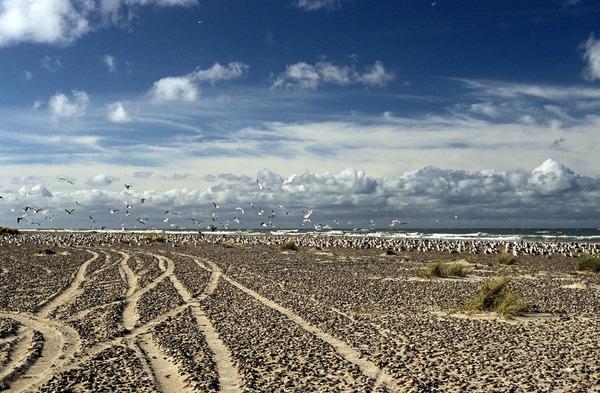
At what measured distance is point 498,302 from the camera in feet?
58.4

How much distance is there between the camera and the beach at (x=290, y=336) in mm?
10297

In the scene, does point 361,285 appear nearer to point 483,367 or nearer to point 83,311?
point 83,311

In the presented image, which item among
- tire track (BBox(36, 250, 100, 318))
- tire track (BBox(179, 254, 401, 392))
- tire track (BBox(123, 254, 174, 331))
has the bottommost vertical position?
tire track (BBox(36, 250, 100, 318))

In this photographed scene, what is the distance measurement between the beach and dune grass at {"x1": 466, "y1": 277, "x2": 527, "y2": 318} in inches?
4.9

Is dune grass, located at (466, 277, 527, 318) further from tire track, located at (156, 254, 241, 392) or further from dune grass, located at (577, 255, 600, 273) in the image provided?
dune grass, located at (577, 255, 600, 273)

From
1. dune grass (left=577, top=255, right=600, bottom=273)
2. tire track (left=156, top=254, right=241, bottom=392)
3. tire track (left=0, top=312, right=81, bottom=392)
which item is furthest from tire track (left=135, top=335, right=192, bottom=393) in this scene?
dune grass (left=577, top=255, right=600, bottom=273)

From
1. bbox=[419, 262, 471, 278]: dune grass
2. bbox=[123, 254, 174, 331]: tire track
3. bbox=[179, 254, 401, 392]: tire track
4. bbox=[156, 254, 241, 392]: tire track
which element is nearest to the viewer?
bbox=[156, 254, 241, 392]: tire track

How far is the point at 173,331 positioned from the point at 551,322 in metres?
10.4

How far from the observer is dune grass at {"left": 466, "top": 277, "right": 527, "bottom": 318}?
17.0 metres

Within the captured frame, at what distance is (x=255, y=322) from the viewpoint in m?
16.1

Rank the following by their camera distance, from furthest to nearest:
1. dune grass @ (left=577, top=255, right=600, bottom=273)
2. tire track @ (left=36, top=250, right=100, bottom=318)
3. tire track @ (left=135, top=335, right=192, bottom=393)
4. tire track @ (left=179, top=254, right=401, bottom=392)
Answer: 1. dune grass @ (left=577, top=255, right=600, bottom=273)
2. tire track @ (left=36, top=250, right=100, bottom=318)
3. tire track @ (left=179, top=254, right=401, bottom=392)
4. tire track @ (left=135, top=335, right=192, bottom=393)

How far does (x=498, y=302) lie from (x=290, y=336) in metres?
7.38

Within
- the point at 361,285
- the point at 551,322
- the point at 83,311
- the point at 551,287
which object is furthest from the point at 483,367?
the point at 551,287

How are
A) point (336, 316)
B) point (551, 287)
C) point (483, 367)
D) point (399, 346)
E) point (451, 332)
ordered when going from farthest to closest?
point (551, 287)
point (336, 316)
point (451, 332)
point (399, 346)
point (483, 367)
